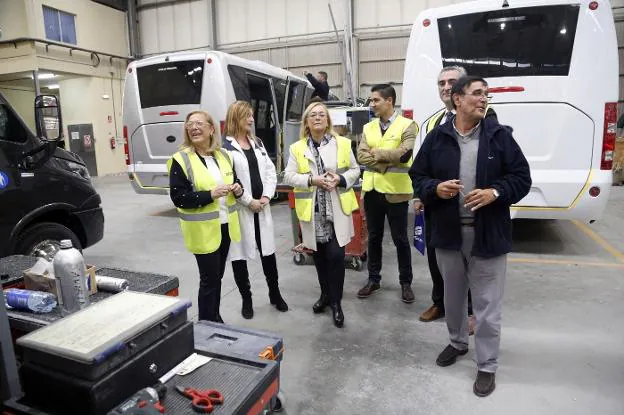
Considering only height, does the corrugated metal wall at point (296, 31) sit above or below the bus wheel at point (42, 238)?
above

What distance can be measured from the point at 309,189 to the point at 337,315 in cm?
96

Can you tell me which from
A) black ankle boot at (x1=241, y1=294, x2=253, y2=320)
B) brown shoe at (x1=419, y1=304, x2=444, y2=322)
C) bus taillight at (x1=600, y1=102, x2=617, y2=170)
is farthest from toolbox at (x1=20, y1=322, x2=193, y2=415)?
bus taillight at (x1=600, y1=102, x2=617, y2=170)

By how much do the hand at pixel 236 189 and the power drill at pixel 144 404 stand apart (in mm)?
1749

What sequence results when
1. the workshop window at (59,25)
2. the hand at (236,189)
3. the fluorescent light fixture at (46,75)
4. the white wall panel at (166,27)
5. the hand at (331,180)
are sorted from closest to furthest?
1. the hand at (236,189)
2. the hand at (331,180)
3. the workshop window at (59,25)
4. the fluorescent light fixture at (46,75)
5. the white wall panel at (166,27)

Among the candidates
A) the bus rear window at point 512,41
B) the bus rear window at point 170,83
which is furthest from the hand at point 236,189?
the bus rear window at point 170,83

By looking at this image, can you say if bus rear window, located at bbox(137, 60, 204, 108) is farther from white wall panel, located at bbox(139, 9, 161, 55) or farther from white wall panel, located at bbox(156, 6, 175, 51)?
white wall panel, located at bbox(139, 9, 161, 55)

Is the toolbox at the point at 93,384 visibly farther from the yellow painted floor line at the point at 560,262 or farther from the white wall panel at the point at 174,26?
the white wall panel at the point at 174,26

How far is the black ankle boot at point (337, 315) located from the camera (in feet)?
10.6

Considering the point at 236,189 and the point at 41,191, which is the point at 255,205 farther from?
the point at 41,191

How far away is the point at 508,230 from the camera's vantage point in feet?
7.71

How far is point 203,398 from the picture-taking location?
1.25 m

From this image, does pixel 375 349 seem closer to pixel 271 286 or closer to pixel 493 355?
pixel 493 355

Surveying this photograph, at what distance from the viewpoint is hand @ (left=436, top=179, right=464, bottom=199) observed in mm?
2277

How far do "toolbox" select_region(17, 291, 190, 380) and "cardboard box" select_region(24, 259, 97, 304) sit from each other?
0.32 m
